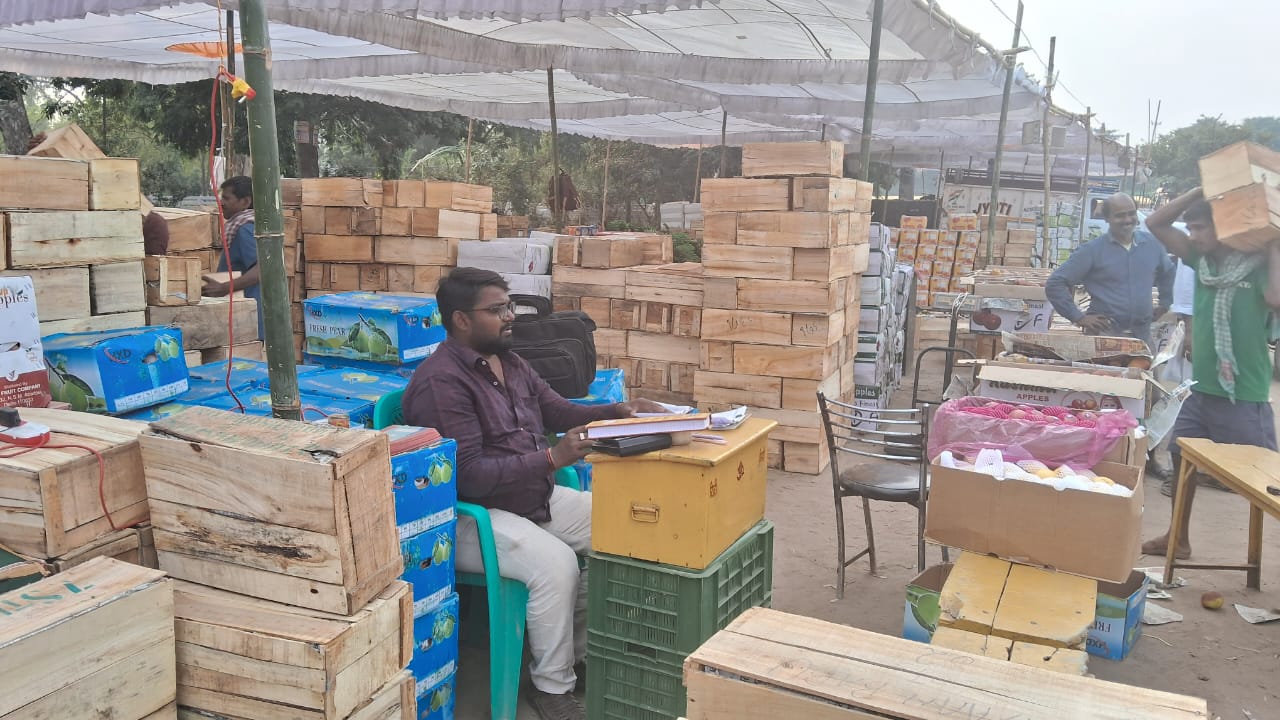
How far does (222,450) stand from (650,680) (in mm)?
1620

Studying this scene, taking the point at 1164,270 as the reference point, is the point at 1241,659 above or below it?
below

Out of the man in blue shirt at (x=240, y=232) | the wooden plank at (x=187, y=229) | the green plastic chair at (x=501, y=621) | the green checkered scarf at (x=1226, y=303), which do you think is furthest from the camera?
the man in blue shirt at (x=240, y=232)

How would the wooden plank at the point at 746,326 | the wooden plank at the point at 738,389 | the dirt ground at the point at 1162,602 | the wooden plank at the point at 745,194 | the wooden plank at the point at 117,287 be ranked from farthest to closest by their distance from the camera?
the wooden plank at the point at 738,389 → the wooden plank at the point at 746,326 → the wooden plank at the point at 745,194 → the wooden plank at the point at 117,287 → the dirt ground at the point at 1162,602

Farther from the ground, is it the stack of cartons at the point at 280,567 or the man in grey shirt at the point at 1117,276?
the man in grey shirt at the point at 1117,276

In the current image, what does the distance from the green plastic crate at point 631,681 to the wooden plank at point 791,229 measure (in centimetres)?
405

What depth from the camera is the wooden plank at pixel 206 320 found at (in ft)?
14.4

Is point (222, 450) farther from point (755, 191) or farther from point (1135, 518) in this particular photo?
point (755, 191)

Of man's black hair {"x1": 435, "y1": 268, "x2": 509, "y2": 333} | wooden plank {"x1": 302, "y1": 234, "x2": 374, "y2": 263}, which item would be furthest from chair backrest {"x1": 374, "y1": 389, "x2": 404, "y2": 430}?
wooden plank {"x1": 302, "y1": 234, "x2": 374, "y2": 263}

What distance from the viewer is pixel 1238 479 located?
12.9 ft

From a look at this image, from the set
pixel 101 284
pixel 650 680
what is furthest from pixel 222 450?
pixel 101 284

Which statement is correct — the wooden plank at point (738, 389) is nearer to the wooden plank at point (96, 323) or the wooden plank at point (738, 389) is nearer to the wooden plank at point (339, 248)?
the wooden plank at point (339, 248)

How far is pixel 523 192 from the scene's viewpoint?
3094 cm

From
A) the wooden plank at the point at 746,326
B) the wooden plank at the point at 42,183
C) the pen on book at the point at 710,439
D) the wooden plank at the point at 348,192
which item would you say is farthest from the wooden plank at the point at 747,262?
the wooden plank at the point at 42,183

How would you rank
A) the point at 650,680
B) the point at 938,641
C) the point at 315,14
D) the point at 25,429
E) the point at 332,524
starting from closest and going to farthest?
1. the point at 332,524
2. the point at 25,429
3. the point at 938,641
4. the point at 650,680
5. the point at 315,14
